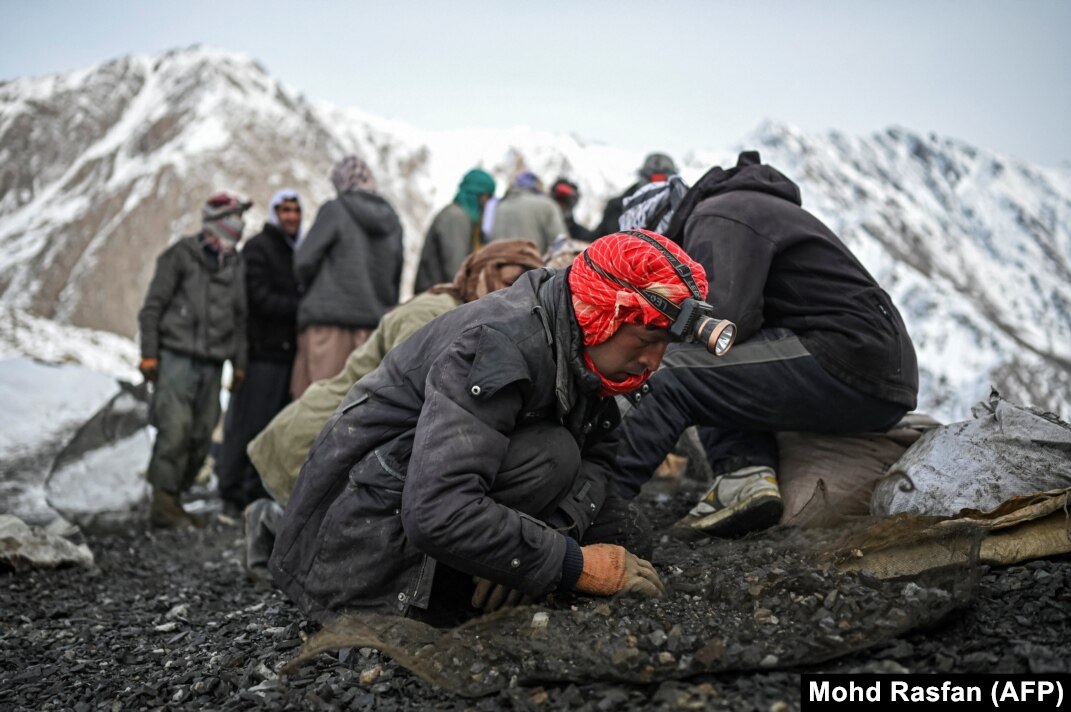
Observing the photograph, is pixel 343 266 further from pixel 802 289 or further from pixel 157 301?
pixel 802 289

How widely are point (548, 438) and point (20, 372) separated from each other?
5201 mm

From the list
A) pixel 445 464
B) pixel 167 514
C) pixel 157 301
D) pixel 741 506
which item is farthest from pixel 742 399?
pixel 157 301

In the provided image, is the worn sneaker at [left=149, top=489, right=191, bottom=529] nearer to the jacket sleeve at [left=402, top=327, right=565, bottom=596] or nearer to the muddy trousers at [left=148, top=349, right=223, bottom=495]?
the muddy trousers at [left=148, top=349, right=223, bottom=495]

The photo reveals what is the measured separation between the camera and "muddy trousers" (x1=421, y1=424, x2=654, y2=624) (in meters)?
2.37

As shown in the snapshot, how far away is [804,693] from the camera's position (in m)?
1.84

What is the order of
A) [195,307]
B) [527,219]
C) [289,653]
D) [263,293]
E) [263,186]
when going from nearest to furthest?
1. [289,653]
2. [195,307]
3. [263,293]
4. [527,219]
5. [263,186]

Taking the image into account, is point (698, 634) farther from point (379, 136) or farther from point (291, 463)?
point (379, 136)

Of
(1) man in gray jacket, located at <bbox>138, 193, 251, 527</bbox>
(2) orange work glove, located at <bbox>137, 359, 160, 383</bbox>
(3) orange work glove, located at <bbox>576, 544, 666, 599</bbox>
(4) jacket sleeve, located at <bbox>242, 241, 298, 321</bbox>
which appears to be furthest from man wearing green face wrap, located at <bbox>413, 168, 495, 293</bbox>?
(3) orange work glove, located at <bbox>576, 544, 666, 599</bbox>

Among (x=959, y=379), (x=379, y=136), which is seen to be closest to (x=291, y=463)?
(x=379, y=136)

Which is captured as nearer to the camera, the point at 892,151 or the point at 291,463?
the point at 291,463

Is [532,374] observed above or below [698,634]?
above

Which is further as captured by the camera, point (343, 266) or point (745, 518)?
point (343, 266)

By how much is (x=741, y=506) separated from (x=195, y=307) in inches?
166

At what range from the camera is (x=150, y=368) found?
18.5ft
